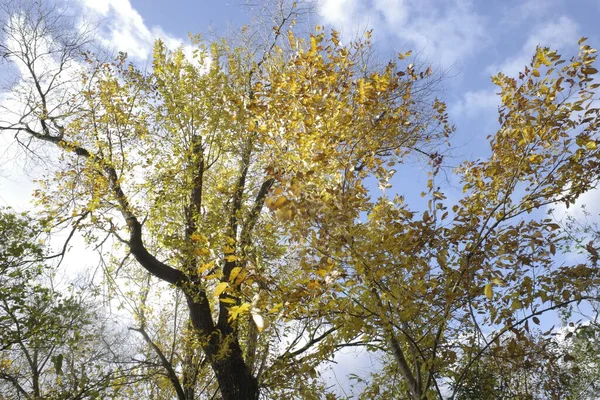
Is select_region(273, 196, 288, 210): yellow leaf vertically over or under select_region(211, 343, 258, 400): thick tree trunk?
under

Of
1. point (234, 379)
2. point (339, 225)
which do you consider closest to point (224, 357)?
point (234, 379)

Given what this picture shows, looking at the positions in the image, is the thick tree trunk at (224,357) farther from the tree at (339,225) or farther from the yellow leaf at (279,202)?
the yellow leaf at (279,202)

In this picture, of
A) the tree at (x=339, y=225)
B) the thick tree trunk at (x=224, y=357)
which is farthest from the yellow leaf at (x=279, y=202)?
the thick tree trunk at (x=224, y=357)

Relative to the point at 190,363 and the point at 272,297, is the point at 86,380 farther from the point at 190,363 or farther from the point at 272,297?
the point at 272,297

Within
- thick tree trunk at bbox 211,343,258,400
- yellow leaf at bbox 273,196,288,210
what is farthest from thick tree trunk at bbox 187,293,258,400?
yellow leaf at bbox 273,196,288,210

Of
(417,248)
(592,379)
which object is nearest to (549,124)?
(417,248)

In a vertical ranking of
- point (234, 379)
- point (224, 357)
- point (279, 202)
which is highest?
point (224, 357)

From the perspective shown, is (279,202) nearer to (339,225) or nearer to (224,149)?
(339,225)

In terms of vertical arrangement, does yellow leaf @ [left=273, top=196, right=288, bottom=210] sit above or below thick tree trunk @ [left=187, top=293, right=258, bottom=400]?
below

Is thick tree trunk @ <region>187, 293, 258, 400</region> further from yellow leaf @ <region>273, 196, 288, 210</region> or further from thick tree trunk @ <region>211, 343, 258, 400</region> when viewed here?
yellow leaf @ <region>273, 196, 288, 210</region>

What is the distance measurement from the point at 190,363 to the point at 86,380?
2601 millimetres

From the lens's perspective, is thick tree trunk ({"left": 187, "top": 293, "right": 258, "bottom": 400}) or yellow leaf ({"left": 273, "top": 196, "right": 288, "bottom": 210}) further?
thick tree trunk ({"left": 187, "top": 293, "right": 258, "bottom": 400})

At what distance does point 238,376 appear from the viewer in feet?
20.2

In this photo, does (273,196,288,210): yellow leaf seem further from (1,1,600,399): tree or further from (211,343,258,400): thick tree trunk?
(211,343,258,400): thick tree trunk
